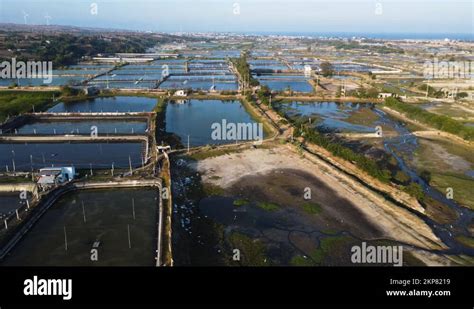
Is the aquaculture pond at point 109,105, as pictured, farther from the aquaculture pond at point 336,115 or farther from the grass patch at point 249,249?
the grass patch at point 249,249

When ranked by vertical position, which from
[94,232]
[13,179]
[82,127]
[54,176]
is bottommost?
[94,232]

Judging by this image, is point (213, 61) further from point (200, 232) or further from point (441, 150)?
point (200, 232)

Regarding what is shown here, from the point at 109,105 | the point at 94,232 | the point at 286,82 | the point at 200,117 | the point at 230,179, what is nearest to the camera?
the point at 94,232

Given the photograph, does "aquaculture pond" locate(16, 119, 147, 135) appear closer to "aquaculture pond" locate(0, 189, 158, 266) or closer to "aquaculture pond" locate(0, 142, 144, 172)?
"aquaculture pond" locate(0, 142, 144, 172)

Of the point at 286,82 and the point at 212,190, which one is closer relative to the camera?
the point at 212,190

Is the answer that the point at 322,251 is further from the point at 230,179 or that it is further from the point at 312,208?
the point at 230,179

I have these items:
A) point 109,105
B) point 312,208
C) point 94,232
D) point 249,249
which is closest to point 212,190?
point 312,208

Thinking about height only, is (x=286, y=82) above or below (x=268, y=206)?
above
